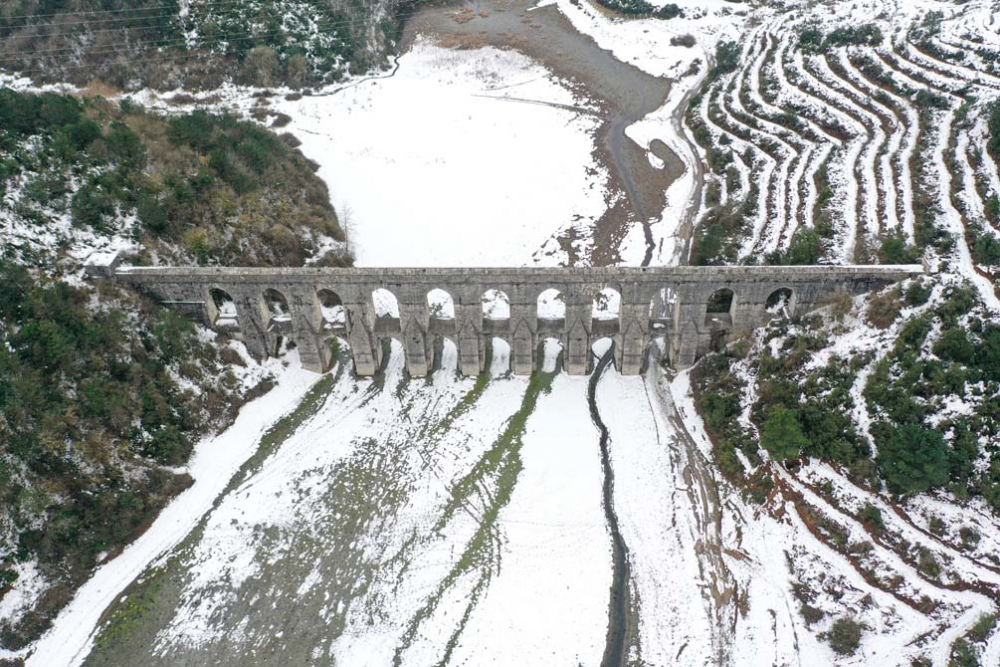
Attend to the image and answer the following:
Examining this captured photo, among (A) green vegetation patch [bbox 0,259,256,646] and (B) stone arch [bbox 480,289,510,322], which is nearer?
(A) green vegetation patch [bbox 0,259,256,646]

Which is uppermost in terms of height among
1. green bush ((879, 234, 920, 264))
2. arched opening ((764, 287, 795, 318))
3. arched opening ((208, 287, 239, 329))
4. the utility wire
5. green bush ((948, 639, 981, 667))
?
the utility wire

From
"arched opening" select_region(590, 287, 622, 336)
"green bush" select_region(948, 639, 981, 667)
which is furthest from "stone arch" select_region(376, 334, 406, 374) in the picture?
"green bush" select_region(948, 639, 981, 667)

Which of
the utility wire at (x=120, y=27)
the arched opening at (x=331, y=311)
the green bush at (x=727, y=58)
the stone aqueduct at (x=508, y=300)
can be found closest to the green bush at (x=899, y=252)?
the stone aqueduct at (x=508, y=300)

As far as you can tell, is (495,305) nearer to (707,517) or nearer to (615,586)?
(707,517)

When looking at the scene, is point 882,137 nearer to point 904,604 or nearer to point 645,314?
point 645,314

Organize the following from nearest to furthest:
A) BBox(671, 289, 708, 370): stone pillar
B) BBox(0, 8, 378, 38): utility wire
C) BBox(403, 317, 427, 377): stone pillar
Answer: BBox(671, 289, 708, 370): stone pillar → BBox(403, 317, 427, 377): stone pillar → BBox(0, 8, 378, 38): utility wire

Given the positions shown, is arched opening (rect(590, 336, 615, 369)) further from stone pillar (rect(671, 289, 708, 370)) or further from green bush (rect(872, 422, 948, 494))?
green bush (rect(872, 422, 948, 494))

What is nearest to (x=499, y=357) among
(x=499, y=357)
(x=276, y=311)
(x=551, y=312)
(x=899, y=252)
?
(x=499, y=357)
